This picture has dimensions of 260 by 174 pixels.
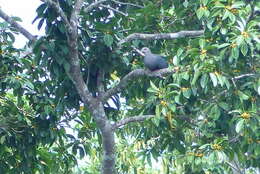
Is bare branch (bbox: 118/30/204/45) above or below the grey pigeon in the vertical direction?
above

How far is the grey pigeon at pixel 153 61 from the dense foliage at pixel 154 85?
0.41 ft

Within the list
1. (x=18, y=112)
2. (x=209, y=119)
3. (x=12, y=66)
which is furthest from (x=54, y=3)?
(x=209, y=119)

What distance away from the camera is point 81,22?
7316 millimetres

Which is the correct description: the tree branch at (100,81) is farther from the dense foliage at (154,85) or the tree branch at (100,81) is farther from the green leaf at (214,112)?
the green leaf at (214,112)

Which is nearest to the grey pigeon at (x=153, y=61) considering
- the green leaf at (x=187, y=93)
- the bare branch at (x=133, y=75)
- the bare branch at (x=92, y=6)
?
the bare branch at (x=133, y=75)

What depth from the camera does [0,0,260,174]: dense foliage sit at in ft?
19.6

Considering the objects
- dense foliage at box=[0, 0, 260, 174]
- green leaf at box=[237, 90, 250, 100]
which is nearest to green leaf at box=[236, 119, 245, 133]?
dense foliage at box=[0, 0, 260, 174]

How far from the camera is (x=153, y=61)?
7.16 metres

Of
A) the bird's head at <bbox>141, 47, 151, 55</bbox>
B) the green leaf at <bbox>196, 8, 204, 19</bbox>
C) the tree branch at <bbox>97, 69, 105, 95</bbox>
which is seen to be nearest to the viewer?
the green leaf at <bbox>196, 8, 204, 19</bbox>

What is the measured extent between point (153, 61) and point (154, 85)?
2.66 ft

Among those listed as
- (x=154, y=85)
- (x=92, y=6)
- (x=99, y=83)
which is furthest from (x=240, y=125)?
(x=92, y=6)

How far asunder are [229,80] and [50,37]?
6.38 feet

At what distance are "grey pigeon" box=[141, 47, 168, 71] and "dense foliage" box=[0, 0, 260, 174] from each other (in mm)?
126

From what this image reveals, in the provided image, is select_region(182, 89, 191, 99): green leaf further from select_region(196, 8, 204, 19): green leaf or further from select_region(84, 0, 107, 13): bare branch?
select_region(84, 0, 107, 13): bare branch
